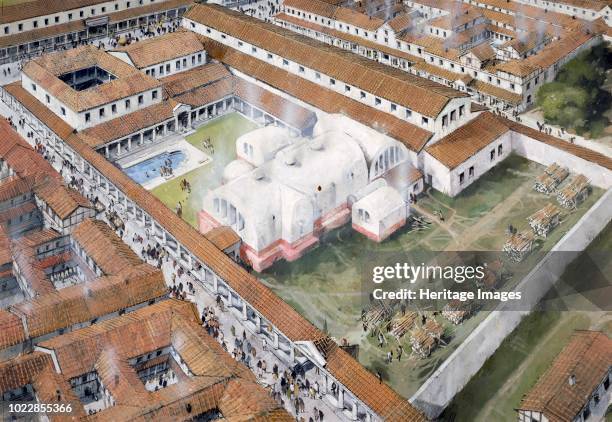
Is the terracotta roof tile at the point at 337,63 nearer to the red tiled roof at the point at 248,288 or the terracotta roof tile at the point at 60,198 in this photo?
the red tiled roof at the point at 248,288

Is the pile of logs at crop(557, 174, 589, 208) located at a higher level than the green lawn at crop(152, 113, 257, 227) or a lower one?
higher

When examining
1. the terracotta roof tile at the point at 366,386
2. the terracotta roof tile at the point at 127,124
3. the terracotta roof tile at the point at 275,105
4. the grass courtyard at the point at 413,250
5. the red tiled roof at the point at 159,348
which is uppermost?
the terracotta roof tile at the point at 275,105

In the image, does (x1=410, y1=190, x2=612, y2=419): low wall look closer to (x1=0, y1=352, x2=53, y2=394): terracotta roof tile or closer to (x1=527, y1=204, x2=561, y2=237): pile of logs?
(x1=527, y1=204, x2=561, y2=237): pile of logs

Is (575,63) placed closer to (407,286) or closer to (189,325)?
(407,286)

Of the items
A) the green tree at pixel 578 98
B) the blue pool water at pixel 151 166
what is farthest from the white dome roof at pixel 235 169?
the green tree at pixel 578 98

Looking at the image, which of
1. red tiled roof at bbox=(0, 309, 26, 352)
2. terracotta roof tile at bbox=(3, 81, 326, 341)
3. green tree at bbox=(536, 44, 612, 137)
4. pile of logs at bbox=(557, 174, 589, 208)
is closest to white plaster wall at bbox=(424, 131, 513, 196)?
pile of logs at bbox=(557, 174, 589, 208)

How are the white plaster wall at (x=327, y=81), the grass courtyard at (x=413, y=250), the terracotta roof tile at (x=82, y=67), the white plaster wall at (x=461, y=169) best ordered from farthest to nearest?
the terracotta roof tile at (x=82, y=67) → the white plaster wall at (x=327, y=81) → the white plaster wall at (x=461, y=169) → the grass courtyard at (x=413, y=250)

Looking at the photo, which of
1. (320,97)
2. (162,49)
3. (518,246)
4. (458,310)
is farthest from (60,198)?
(518,246)
